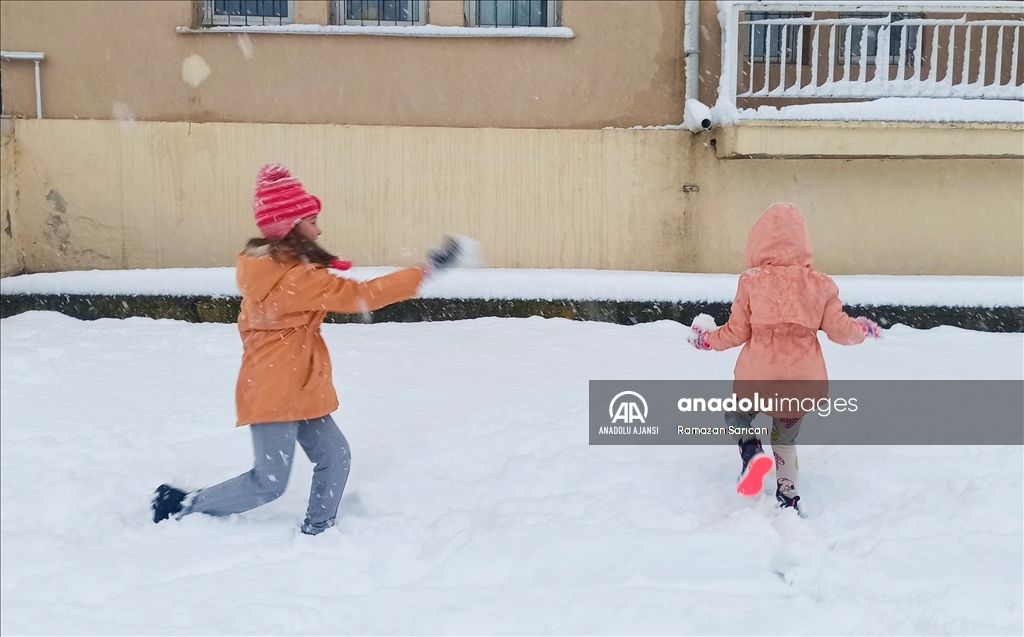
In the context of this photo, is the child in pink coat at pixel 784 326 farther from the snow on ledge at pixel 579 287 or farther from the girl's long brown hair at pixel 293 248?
the snow on ledge at pixel 579 287

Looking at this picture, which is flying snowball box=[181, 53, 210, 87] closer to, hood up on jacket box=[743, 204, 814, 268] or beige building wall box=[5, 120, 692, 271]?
beige building wall box=[5, 120, 692, 271]

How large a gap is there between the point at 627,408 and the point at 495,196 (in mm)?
2931

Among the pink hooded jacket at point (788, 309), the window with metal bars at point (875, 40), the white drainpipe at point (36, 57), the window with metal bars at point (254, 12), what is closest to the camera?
the pink hooded jacket at point (788, 309)

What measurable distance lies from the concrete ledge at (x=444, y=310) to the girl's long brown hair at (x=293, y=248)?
3.17 meters

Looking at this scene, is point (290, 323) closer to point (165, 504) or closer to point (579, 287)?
point (165, 504)

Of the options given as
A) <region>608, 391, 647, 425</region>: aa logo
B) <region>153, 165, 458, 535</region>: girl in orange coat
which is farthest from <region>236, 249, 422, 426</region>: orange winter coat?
<region>608, 391, 647, 425</region>: aa logo

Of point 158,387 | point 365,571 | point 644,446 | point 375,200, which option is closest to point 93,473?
point 158,387

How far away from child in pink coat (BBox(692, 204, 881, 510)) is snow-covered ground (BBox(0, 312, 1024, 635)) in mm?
265

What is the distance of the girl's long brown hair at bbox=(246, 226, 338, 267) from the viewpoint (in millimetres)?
2930

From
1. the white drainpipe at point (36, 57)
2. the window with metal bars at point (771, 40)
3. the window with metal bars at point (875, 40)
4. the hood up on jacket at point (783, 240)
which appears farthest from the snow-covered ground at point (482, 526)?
the window with metal bars at point (875, 40)

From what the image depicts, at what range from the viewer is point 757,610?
2.65 m

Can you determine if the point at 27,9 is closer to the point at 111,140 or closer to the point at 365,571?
the point at 111,140

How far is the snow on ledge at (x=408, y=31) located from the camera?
22.3ft

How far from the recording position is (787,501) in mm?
3285
